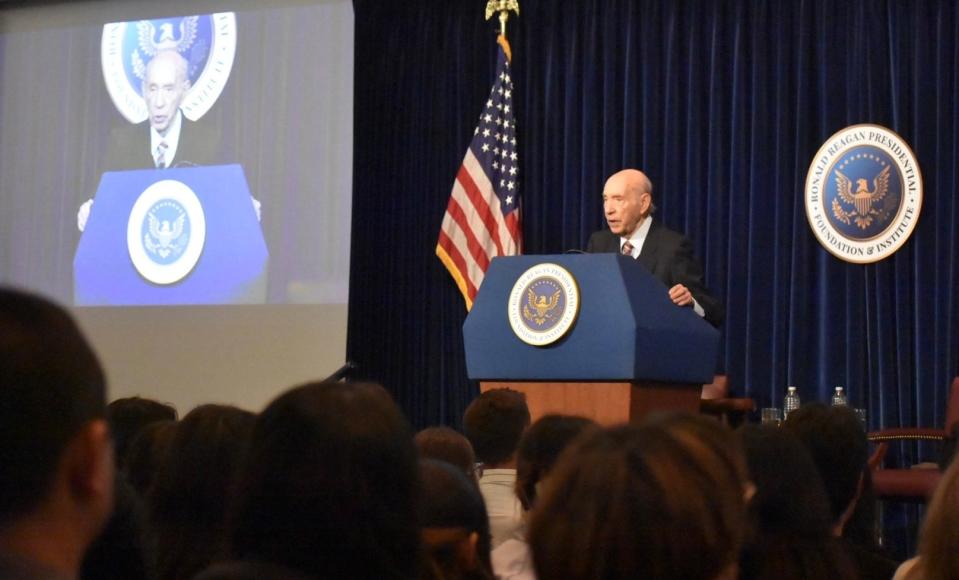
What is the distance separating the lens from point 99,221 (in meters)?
8.84

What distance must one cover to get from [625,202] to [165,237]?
384 cm

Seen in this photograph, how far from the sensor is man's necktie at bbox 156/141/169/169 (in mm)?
8617

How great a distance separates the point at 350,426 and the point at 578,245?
666 cm

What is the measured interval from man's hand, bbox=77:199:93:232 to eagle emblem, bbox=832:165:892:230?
515cm

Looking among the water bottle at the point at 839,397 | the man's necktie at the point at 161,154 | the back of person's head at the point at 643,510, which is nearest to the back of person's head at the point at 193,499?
the back of person's head at the point at 643,510

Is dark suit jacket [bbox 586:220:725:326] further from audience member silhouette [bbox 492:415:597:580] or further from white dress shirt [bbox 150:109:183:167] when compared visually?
white dress shirt [bbox 150:109:183:167]

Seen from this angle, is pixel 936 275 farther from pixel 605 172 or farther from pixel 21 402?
pixel 21 402

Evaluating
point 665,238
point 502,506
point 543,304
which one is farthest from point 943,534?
point 665,238

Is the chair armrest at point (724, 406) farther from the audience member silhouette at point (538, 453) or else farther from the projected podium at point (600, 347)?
the audience member silhouette at point (538, 453)

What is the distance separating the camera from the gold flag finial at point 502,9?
814cm

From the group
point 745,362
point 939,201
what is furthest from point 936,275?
point 745,362

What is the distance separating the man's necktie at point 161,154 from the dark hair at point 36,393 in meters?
7.92

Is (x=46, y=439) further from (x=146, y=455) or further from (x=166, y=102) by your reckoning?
(x=166, y=102)

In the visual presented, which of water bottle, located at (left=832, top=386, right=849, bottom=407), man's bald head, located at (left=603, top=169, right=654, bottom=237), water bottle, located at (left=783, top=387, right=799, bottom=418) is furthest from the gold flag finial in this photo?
water bottle, located at (left=832, top=386, right=849, bottom=407)
